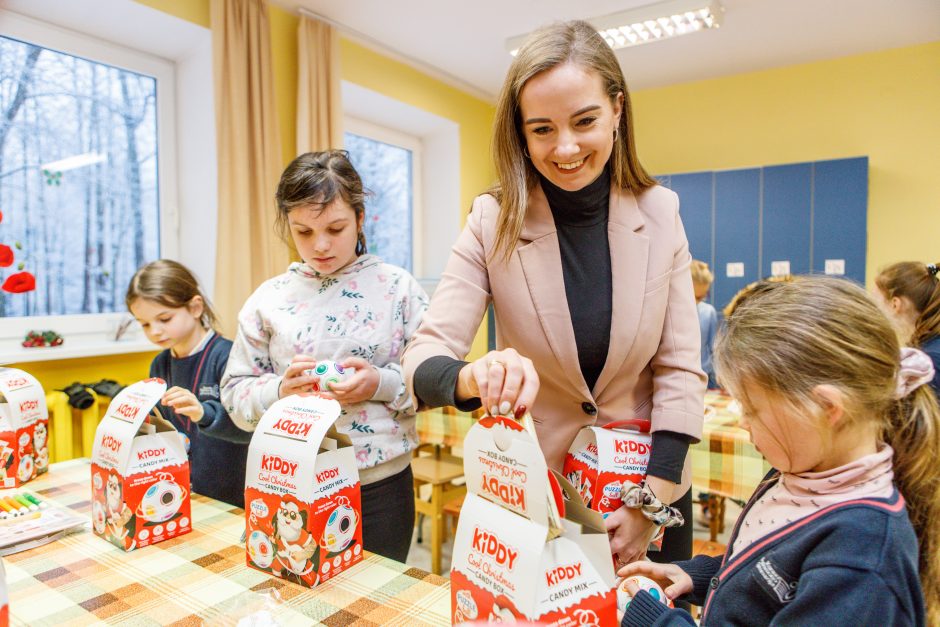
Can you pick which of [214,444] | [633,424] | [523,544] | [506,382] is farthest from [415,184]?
[523,544]

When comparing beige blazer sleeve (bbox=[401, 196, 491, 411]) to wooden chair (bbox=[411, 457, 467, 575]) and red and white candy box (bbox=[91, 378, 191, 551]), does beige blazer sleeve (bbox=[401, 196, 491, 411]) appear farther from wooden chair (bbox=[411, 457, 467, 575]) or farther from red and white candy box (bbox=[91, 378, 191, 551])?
wooden chair (bbox=[411, 457, 467, 575])

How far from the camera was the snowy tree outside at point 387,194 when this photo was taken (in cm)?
446

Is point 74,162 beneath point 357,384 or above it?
above

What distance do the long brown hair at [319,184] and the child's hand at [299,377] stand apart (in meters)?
0.36

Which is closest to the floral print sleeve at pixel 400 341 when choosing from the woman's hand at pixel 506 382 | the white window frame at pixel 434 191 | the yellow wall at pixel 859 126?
the woman's hand at pixel 506 382

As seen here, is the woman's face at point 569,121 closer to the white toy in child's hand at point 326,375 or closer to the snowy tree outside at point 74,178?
the white toy in child's hand at point 326,375

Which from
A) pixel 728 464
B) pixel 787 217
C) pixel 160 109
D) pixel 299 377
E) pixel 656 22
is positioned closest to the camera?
pixel 299 377

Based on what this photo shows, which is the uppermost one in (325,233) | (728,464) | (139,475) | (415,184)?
(415,184)

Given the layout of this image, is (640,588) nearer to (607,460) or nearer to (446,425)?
(607,460)

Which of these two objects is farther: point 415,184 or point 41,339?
point 415,184

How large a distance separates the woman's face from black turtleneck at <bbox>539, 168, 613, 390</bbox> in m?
0.06

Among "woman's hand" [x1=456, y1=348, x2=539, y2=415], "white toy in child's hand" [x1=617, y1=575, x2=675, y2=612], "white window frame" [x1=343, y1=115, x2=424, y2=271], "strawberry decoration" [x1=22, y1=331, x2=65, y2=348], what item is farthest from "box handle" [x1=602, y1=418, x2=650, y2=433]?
"white window frame" [x1=343, y1=115, x2=424, y2=271]

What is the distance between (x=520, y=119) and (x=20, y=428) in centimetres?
142

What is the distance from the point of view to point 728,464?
2070mm
